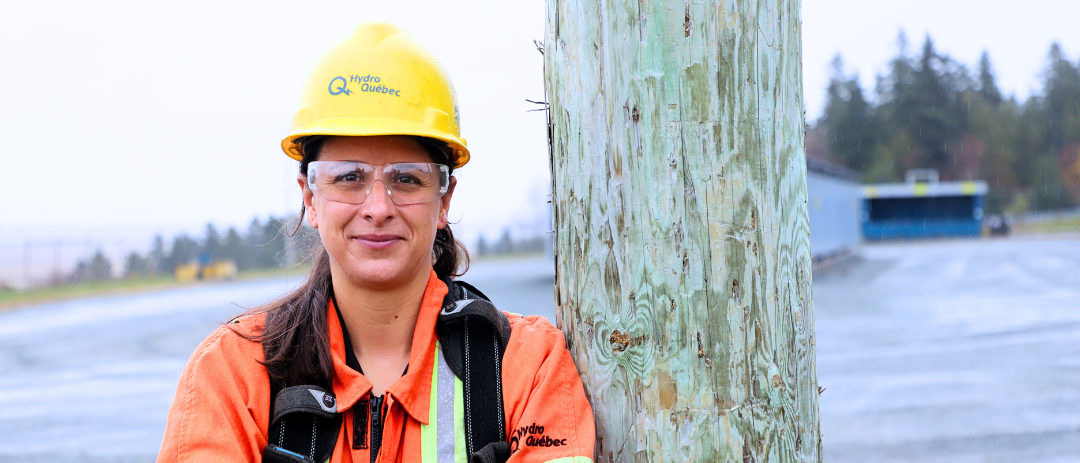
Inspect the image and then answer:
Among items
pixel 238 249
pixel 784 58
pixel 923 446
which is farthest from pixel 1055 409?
pixel 238 249

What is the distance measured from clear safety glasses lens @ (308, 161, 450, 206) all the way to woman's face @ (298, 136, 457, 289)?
0.01m

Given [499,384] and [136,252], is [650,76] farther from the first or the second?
[136,252]

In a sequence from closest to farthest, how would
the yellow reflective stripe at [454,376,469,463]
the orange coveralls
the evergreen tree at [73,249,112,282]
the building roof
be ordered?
the orange coveralls
the yellow reflective stripe at [454,376,469,463]
the evergreen tree at [73,249,112,282]
the building roof

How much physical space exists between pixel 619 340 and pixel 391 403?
1.82ft

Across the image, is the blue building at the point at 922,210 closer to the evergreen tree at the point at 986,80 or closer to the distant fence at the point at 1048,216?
the distant fence at the point at 1048,216

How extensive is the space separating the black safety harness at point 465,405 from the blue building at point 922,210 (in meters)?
36.3

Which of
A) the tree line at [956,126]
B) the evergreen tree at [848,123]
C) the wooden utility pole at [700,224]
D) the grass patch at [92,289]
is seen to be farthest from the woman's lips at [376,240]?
the evergreen tree at [848,123]

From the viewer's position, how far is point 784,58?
1.78 metres

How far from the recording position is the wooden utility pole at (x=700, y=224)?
1.73 metres

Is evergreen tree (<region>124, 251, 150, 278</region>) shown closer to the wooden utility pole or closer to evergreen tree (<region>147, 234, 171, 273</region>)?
evergreen tree (<region>147, 234, 171, 273</region>)

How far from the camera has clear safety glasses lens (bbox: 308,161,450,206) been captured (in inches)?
74.8

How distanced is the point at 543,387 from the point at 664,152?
0.61 metres

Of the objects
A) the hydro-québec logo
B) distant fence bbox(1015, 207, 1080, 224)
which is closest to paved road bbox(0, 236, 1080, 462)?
the hydro-québec logo

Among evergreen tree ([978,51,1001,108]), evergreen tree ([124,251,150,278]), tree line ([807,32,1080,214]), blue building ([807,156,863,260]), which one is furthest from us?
evergreen tree ([978,51,1001,108])
